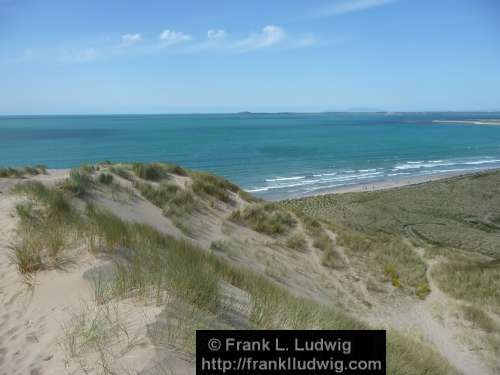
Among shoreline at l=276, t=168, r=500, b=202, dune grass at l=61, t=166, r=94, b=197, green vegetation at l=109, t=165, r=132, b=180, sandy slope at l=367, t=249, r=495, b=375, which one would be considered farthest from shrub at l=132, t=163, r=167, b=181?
shoreline at l=276, t=168, r=500, b=202

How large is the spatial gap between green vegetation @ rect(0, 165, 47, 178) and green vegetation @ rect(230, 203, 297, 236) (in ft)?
28.3

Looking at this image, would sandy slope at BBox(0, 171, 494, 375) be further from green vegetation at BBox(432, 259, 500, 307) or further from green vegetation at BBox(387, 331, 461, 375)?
green vegetation at BBox(387, 331, 461, 375)

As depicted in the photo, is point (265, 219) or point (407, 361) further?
point (265, 219)

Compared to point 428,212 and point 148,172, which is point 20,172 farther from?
point 428,212

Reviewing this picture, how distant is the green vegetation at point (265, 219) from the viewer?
43.4 ft

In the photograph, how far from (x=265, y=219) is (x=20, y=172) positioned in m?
10.0

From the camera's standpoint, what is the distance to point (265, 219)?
13617 mm

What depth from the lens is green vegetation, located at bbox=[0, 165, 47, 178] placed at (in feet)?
47.4

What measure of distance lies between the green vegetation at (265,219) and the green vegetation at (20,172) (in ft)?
28.3

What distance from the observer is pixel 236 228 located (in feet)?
42.1

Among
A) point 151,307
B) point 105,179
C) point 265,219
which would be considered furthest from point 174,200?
point 151,307

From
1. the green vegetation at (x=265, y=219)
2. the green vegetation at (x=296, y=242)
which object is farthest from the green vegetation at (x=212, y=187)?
the green vegetation at (x=296, y=242)

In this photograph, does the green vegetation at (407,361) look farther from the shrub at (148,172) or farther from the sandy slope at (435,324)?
the shrub at (148,172)

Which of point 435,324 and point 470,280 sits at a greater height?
point 470,280
